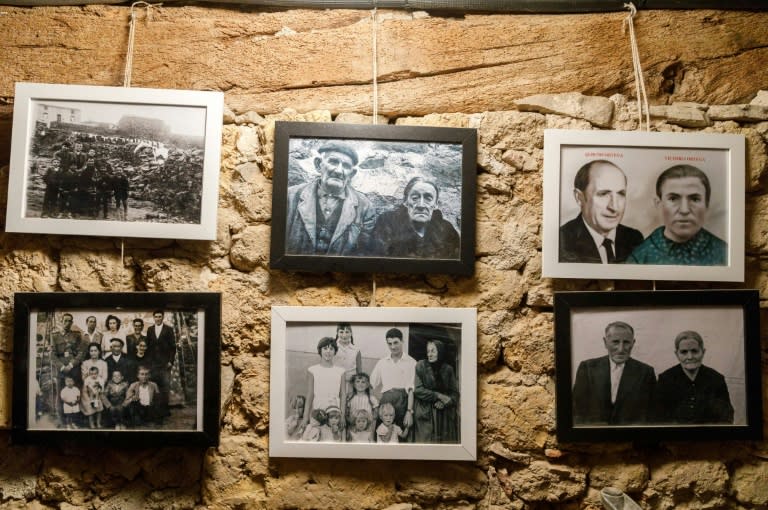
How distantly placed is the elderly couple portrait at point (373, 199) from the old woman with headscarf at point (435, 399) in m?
0.33

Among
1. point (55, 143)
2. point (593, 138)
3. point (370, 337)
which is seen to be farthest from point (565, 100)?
point (55, 143)

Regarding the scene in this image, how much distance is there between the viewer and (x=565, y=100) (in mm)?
1730

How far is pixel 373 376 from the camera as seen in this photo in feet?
5.37

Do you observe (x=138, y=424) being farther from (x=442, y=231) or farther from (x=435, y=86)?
(x=435, y=86)

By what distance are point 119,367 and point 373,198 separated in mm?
962

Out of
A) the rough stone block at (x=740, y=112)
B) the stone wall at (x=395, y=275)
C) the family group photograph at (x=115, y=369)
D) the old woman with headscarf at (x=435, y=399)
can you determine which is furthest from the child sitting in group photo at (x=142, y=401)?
the rough stone block at (x=740, y=112)

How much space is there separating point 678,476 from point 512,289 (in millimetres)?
798

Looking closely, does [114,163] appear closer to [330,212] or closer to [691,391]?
[330,212]

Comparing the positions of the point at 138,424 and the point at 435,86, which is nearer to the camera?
the point at 138,424

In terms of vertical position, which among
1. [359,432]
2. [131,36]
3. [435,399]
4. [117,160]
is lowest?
[359,432]

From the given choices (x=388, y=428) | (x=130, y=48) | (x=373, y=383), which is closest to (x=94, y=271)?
(x=130, y=48)

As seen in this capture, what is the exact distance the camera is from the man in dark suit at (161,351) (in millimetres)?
1623

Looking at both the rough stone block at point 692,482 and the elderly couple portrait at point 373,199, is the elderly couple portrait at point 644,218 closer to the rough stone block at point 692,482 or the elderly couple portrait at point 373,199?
the elderly couple portrait at point 373,199

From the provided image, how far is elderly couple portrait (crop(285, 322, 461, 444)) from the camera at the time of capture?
5.34ft
